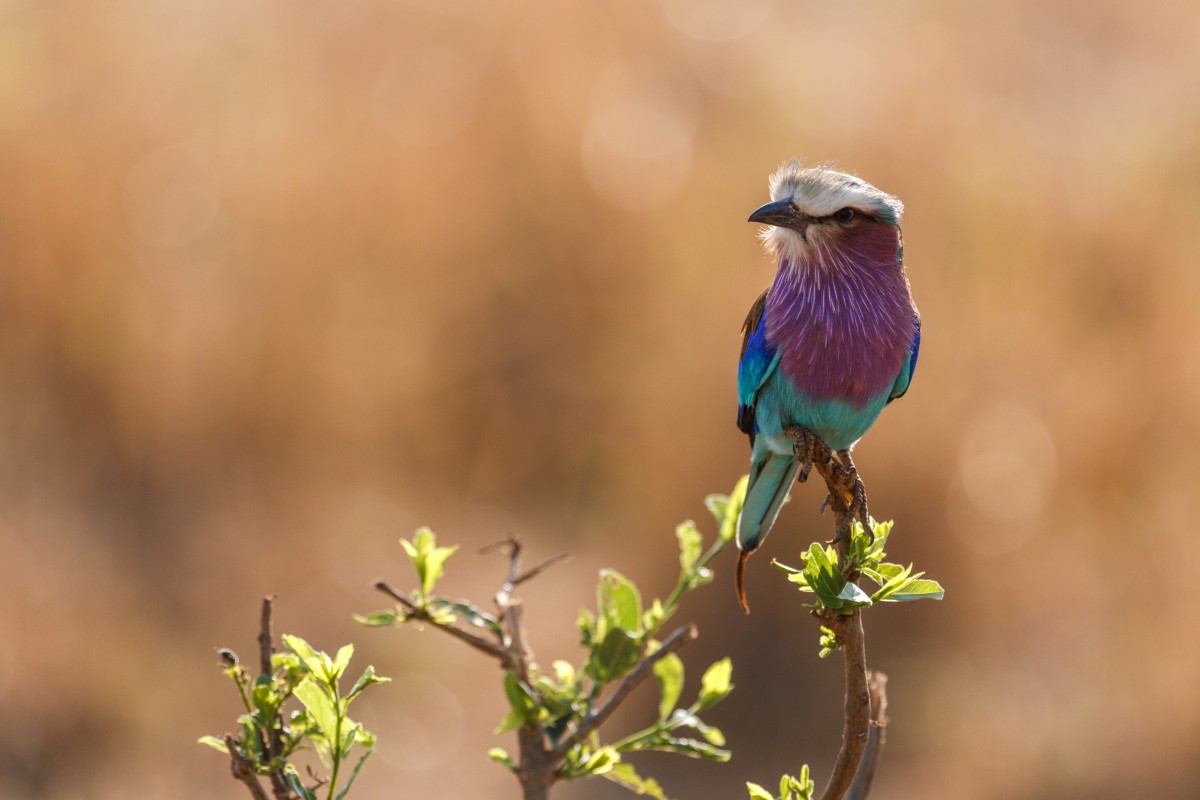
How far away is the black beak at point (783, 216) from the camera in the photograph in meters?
1.85

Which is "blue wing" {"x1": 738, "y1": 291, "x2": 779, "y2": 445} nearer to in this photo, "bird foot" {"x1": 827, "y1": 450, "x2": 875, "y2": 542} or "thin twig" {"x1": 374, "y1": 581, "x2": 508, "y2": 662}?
"bird foot" {"x1": 827, "y1": 450, "x2": 875, "y2": 542}

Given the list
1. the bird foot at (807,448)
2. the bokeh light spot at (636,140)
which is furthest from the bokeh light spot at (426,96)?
the bird foot at (807,448)

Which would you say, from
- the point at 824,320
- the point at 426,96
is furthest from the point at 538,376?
the point at 824,320

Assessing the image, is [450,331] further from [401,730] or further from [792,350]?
[792,350]

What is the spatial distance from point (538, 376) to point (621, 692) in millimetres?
4230

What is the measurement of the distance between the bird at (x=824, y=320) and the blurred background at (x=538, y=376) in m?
2.59

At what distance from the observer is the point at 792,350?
1894mm

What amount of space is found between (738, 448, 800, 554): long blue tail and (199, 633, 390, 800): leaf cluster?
2.52 ft

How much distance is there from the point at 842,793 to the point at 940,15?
6954 millimetres

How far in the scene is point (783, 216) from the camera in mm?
1867

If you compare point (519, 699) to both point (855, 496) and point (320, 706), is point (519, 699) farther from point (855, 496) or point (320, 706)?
point (855, 496)

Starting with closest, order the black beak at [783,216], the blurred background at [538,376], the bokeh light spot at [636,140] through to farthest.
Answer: the black beak at [783,216] < the blurred background at [538,376] < the bokeh light spot at [636,140]

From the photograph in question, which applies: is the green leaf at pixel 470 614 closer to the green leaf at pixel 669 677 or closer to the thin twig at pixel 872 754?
the green leaf at pixel 669 677

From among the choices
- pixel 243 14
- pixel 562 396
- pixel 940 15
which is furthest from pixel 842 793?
pixel 940 15
